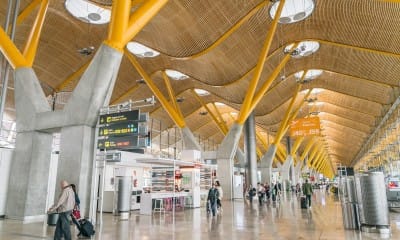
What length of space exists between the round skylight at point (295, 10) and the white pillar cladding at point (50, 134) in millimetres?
13424

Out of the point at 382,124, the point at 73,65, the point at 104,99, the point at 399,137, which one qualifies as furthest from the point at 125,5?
the point at 382,124

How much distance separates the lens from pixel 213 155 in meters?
29.1

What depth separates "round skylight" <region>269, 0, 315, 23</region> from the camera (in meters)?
19.6

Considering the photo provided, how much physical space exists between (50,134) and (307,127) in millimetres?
19684

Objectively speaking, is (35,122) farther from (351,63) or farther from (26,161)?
(351,63)

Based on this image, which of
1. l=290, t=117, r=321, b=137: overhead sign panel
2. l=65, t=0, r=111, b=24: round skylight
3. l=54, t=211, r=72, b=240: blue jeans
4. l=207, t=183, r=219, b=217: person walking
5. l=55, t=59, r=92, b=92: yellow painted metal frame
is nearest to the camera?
l=54, t=211, r=72, b=240: blue jeans

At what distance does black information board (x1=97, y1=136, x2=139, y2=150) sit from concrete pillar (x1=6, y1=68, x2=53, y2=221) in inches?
145

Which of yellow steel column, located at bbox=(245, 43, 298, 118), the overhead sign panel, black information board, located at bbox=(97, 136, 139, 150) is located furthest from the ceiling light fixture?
black information board, located at bbox=(97, 136, 139, 150)

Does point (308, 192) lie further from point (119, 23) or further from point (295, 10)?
point (119, 23)

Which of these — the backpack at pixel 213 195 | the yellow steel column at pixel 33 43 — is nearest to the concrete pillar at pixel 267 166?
the backpack at pixel 213 195

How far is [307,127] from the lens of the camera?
25.5m

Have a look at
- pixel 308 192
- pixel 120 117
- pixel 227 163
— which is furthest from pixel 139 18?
pixel 227 163

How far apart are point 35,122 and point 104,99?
11.8 ft

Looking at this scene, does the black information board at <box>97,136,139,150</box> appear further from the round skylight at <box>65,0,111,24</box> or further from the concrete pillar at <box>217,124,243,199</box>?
the concrete pillar at <box>217,124,243,199</box>
